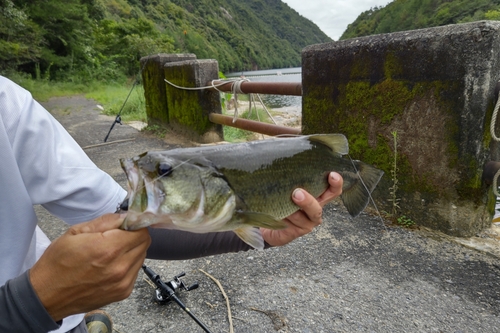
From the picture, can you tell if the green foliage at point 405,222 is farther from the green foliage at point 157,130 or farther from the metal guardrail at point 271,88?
the green foliage at point 157,130

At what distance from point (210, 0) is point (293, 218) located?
109950mm

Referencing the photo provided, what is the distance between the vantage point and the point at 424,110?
288 centimetres

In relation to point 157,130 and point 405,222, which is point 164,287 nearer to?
point 405,222

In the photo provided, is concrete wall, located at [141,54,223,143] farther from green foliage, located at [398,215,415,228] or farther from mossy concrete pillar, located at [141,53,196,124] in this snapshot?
green foliage, located at [398,215,415,228]

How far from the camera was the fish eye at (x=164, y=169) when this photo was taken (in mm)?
1099

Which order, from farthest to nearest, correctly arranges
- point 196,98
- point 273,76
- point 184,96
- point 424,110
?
point 184,96, point 273,76, point 196,98, point 424,110

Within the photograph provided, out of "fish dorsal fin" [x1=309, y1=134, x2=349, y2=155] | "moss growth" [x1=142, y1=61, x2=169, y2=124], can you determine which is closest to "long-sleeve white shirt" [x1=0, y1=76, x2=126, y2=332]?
"fish dorsal fin" [x1=309, y1=134, x2=349, y2=155]

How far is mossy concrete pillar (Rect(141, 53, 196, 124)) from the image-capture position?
756 cm

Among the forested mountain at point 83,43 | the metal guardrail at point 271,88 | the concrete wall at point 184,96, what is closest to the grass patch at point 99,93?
the forested mountain at point 83,43

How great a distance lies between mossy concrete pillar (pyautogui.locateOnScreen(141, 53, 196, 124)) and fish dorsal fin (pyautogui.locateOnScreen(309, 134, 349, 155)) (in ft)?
21.2

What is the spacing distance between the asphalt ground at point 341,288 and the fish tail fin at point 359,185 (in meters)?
0.84

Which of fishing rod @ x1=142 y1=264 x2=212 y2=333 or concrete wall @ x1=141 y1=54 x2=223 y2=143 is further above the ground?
concrete wall @ x1=141 y1=54 x2=223 y2=143

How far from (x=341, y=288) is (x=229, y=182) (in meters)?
1.61

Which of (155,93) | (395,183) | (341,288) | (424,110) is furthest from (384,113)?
(155,93)
